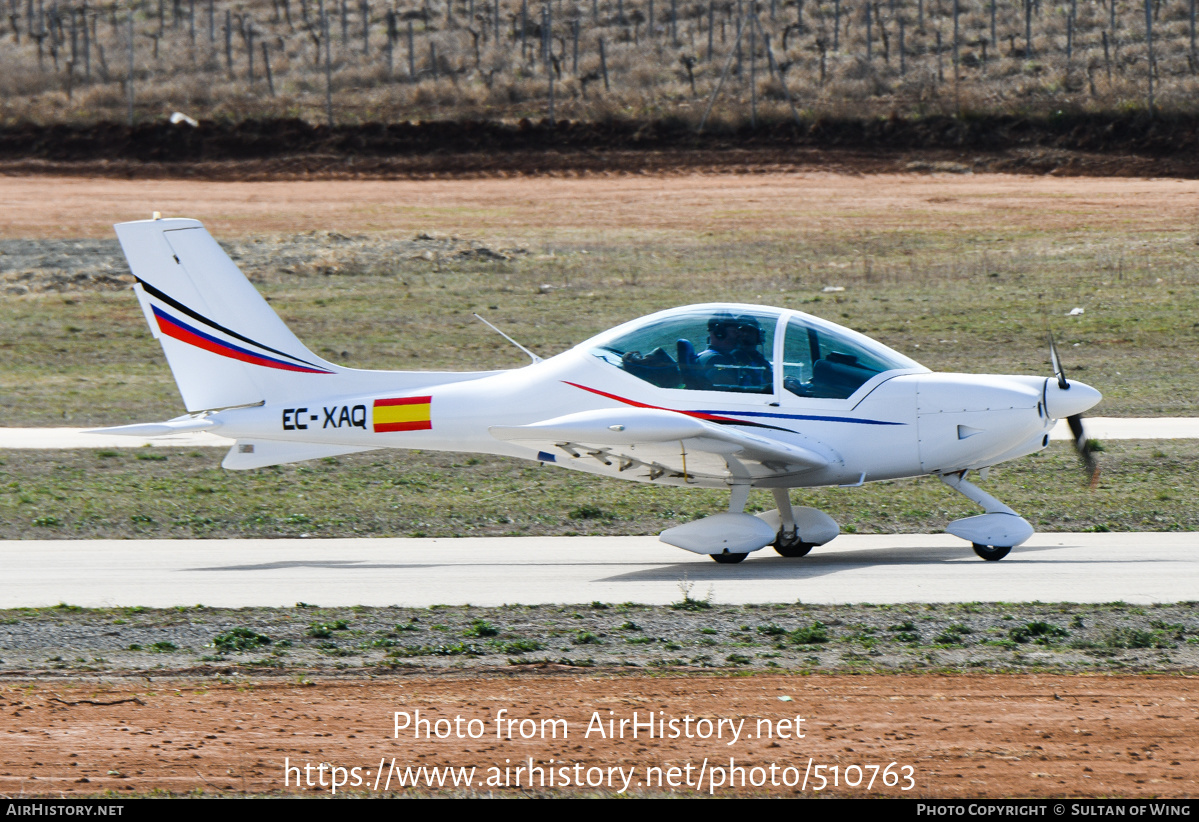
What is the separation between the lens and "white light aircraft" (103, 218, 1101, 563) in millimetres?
11367

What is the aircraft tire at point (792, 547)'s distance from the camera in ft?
40.2

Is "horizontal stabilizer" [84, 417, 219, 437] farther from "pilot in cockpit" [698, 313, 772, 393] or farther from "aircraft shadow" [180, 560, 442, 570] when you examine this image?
"pilot in cockpit" [698, 313, 772, 393]

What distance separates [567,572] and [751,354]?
8.57 ft

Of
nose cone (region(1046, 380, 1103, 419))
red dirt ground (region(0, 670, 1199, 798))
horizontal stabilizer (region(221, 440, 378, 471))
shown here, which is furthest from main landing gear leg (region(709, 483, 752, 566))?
red dirt ground (region(0, 670, 1199, 798))

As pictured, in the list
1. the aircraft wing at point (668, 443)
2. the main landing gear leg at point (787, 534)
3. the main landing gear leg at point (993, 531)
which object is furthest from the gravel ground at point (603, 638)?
the main landing gear leg at point (787, 534)

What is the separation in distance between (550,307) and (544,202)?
1330cm

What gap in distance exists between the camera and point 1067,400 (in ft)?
36.8

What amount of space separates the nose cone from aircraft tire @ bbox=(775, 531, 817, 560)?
2563 mm

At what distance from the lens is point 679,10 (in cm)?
5941

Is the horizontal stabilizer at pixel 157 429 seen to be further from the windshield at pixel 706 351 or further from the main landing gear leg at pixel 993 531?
the main landing gear leg at pixel 993 531

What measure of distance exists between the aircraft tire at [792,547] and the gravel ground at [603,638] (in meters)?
2.03

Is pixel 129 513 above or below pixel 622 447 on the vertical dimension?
below
